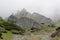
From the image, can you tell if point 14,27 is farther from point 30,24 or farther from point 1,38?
point 1,38

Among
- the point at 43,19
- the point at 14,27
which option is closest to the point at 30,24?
the point at 14,27

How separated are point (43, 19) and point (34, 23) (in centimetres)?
2064

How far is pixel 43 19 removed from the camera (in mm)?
97500

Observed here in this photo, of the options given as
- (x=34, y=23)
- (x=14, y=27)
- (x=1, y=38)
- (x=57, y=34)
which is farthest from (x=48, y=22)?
(x=1, y=38)

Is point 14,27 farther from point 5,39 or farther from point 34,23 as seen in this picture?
point 5,39

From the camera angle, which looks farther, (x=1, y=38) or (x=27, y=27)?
(x=27, y=27)

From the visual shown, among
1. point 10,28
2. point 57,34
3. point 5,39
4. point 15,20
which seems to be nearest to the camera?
point 5,39

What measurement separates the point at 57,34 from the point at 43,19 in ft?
165

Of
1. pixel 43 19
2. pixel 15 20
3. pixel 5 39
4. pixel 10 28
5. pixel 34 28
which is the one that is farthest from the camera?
pixel 43 19

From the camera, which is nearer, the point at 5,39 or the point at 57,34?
the point at 5,39

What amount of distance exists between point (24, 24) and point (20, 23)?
153cm

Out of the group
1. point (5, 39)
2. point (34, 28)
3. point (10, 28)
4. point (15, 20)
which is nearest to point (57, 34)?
point (5, 39)

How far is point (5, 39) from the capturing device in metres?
41.6

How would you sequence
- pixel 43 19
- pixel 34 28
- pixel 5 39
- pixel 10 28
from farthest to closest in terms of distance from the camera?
pixel 43 19 < pixel 34 28 < pixel 10 28 < pixel 5 39
